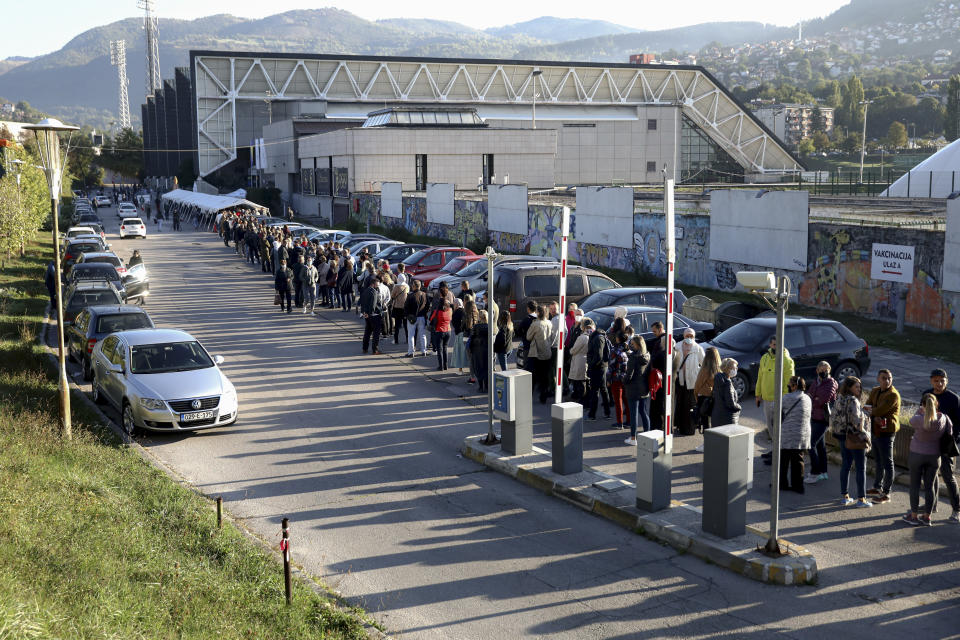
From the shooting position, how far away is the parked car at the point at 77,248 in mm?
33412

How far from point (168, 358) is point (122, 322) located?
445 cm

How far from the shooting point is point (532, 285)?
2208cm

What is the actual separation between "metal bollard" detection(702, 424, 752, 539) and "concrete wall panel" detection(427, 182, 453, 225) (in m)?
37.3

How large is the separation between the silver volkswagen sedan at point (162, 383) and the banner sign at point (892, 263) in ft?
55.0

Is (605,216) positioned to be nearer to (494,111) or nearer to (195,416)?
(195,416)

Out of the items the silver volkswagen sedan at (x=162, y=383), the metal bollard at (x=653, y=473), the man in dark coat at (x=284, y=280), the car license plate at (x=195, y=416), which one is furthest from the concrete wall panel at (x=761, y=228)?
the car license plate at (x=195, y=416)

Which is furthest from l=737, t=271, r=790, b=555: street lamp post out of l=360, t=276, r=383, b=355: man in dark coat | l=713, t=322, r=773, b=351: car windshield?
l=360, t=276, r=383, b=355: man in dark coat

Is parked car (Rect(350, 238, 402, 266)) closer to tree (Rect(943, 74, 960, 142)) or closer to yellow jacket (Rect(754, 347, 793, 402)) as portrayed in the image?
yellow jacket (Rect(754, 347, 793, 402))

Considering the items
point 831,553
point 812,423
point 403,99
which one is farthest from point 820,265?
point 403,99

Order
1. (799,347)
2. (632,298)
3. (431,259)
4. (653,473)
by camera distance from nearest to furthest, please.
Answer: (653,473)
(799,347)
(632,298)
(431,259)

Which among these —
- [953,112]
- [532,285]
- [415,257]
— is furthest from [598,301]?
[953,112]

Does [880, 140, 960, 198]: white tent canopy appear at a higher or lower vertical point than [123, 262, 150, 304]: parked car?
higher

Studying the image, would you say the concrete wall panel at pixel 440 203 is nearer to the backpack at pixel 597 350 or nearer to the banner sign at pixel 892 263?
the banner sign at pixel 892 263

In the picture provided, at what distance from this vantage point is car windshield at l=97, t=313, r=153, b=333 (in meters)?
18.8
